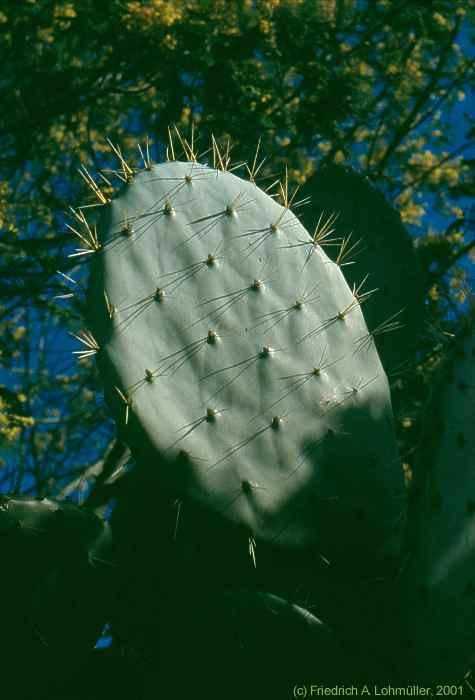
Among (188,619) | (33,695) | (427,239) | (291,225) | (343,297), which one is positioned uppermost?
(291,225)

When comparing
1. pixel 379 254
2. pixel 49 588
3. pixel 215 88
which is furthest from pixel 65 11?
pixel 49 588

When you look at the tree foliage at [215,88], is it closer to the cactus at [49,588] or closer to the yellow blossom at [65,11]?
the yellow blossom at [65,11]

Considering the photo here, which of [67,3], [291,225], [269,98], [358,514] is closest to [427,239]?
[269,98]

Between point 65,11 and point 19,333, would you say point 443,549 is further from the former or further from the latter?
point 19,333

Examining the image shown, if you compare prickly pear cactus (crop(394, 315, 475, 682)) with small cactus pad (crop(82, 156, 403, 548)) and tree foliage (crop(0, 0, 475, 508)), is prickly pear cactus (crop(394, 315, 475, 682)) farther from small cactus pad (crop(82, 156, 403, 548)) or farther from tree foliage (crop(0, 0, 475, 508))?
tree foliage (crop(0, 0, 475, 508))

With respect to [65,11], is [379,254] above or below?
below

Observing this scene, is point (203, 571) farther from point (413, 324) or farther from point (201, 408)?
point (413, 324)

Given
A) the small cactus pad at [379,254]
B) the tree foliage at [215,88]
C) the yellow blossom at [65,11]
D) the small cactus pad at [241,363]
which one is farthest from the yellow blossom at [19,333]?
the small cactus pad at [241,363]
